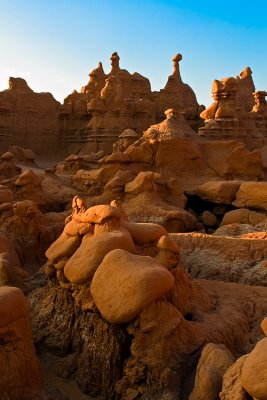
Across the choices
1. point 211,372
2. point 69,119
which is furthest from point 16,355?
point 69,119

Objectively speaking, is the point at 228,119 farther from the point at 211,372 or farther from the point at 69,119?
the point at 211,372

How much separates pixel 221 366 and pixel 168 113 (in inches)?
345

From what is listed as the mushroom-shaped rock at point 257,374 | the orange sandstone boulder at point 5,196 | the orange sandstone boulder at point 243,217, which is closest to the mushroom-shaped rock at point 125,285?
the mushroom-shaped rock at point 257,374

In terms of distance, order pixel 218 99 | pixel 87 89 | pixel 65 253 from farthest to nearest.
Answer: pixel 87 89 → pixel 218 99 → pixel 65 253

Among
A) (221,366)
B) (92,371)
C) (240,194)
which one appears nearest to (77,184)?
(240,194)

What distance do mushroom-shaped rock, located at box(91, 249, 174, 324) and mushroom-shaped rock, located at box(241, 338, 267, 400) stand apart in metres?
0.83

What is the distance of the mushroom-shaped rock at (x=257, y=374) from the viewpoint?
2027 mm

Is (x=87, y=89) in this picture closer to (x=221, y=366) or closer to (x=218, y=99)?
(x=218, y=99)

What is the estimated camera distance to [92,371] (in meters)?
3.20

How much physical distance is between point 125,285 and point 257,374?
1042 mm

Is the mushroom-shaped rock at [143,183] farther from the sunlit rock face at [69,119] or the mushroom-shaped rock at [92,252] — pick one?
the sunlit rock face at [69,119]

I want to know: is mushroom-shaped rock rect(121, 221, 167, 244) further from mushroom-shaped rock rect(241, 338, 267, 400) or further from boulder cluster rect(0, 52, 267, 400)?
mushroom-shaped rock rect(241, 338, 267, 400)

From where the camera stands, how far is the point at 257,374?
206 centimetres

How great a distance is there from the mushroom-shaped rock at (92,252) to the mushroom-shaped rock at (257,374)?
1381 millimetres
